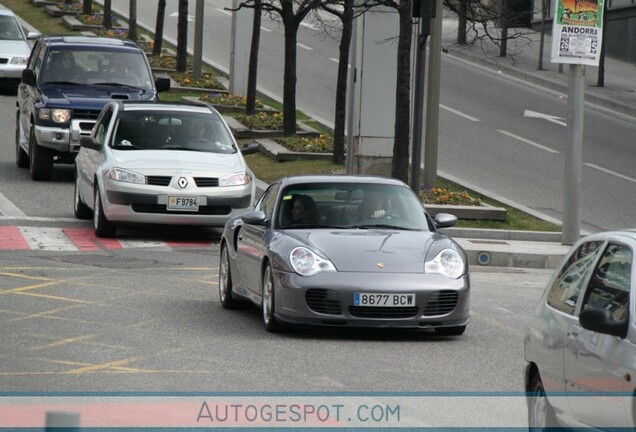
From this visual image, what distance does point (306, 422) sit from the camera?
27.4 ft

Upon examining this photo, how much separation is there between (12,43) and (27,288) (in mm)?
23527

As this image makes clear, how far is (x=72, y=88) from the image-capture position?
926 inches

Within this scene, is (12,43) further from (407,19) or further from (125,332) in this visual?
(125,332)

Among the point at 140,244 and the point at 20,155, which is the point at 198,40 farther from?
the point at 140,244

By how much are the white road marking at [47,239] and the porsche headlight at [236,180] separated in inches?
81.1

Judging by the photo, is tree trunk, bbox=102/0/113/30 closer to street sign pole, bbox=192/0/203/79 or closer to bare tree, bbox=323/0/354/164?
street sign pole, bbox=192/0/203/79

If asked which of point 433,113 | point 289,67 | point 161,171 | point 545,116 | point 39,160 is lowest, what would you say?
point 545,116

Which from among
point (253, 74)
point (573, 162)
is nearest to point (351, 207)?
point (573, 162)

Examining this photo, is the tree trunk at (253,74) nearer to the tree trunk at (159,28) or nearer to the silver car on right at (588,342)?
the tree trunk at (159,28)

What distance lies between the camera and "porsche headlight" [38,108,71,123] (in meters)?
22.9

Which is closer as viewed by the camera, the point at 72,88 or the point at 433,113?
the point at 433,113

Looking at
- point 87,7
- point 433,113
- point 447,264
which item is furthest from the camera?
point 87,7

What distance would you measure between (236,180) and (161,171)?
3.24 feet

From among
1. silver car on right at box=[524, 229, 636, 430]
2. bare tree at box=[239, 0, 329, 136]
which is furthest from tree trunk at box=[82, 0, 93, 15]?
silver car on right at box=[524, 229, 636, 430]
